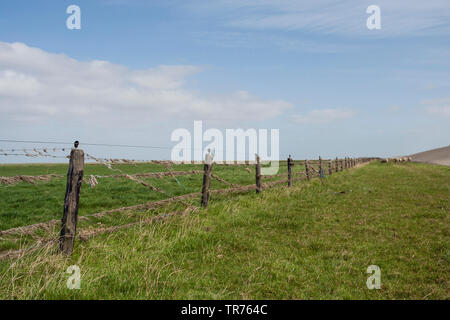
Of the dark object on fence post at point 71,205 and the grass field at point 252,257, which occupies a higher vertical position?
the dark object on fence post at point 71,205

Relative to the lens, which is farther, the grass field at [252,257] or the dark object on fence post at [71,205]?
the dark object on fence post at [71,205]

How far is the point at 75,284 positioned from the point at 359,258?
438 cm

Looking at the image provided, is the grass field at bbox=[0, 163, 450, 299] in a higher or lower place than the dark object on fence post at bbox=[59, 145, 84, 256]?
lower

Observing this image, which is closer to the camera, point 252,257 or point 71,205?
point 71,205

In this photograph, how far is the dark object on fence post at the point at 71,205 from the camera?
5250 millimetres

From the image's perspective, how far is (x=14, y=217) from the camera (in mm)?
10016

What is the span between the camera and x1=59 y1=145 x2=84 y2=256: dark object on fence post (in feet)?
17.2

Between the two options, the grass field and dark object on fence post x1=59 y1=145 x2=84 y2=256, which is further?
dark object on fence post x1=59 y1=145 x2=84 y2=256

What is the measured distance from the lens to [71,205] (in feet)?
17.4

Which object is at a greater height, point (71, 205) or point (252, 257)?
point (71, 205)

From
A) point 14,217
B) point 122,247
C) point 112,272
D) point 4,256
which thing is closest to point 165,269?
point 112,272
